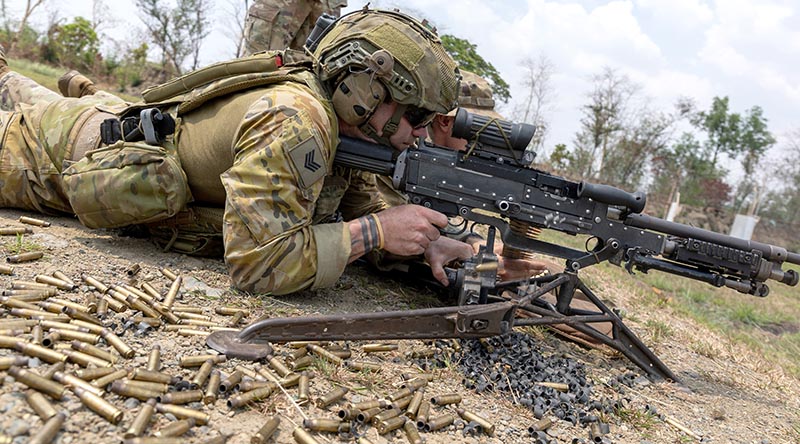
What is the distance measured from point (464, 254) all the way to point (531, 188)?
0.89 m

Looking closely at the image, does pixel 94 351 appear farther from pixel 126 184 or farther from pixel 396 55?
pixel 396 55

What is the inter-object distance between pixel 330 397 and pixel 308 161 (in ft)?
5.36

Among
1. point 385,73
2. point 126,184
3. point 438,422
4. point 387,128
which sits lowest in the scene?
point 438,422

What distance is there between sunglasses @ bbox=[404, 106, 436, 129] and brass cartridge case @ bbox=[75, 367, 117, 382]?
2.72m

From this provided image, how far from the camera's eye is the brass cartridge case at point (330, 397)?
279cm

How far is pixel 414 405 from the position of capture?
2967 millimetres

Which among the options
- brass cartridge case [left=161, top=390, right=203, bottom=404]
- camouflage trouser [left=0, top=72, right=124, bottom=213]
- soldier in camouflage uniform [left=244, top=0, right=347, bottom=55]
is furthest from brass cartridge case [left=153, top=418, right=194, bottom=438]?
soldier in camouflage uniform [left=244, top=0, right=347, bottom=55]

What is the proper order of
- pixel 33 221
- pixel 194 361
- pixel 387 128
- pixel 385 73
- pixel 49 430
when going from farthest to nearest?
pixel 33 221 < pixel 387 128 < pixel 385 73 < pixel 194 361 < pixel 49 430

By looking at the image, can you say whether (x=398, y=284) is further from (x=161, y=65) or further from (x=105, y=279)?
(x=161, y=65)

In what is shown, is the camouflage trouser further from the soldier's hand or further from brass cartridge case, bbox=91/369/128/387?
brass cartridge case, bbox=91/369/128/387

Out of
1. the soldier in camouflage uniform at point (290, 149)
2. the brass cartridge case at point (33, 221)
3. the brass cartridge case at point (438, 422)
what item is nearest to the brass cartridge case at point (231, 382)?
the brass cartridge case at point (438, 422)

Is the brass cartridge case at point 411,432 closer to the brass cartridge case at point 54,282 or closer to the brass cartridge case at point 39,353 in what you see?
the brass cartridge case at point 39,353

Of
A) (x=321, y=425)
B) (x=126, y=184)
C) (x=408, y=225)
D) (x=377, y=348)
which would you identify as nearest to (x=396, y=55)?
(x=408, y=225)

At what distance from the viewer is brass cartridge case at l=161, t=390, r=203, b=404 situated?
2.49m
